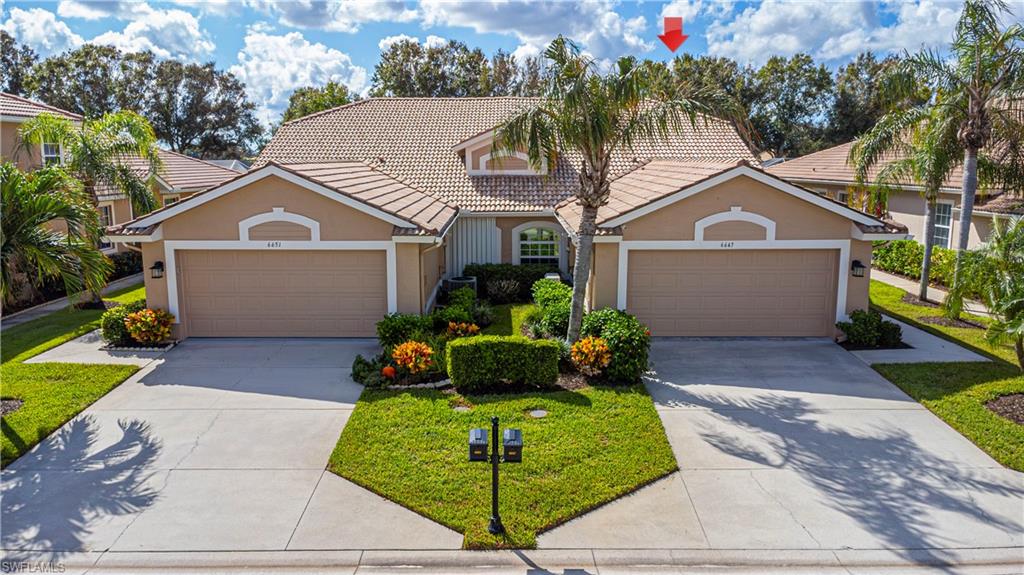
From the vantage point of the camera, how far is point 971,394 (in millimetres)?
11141

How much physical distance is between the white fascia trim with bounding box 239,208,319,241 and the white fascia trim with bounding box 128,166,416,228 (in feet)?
2.07

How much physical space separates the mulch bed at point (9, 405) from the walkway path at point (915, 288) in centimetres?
1916

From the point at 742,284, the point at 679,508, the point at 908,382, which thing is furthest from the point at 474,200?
the point at 679,508

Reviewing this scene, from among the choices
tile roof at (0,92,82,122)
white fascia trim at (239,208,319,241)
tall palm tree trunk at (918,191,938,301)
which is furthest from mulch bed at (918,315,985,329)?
tile roof at (0,92,82,122)

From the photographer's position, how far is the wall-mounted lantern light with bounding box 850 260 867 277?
14.0 m

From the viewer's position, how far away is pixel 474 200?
19.8 meters

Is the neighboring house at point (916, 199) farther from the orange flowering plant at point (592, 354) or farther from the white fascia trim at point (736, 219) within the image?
the orange flowering plant at point (592, 354)

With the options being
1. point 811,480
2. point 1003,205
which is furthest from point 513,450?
point 1003,205

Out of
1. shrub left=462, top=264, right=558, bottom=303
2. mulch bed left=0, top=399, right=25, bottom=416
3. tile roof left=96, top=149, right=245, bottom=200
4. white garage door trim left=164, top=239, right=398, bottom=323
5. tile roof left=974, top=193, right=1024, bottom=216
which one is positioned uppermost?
tile roof left=96, top=149, right=245, bottom=200

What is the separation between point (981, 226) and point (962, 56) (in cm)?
617

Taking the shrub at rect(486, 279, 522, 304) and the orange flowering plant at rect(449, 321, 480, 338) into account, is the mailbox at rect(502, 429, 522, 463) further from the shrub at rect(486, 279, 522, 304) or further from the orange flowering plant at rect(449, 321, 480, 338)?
the shrub at rect(486, 279, 522, 304)

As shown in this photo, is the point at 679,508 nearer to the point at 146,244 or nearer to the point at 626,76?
the point at 626,76

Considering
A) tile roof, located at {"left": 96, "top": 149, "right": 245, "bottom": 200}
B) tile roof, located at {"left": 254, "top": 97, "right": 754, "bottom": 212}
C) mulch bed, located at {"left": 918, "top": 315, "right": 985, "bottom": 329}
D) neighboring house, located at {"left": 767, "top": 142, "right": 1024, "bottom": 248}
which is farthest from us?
tile roof, located at {"left": 96, "top": 149, "right": 245, "bottom": 200}

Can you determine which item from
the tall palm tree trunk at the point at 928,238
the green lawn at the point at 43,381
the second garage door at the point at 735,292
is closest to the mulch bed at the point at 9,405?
the green lawn at the point at 43,381
